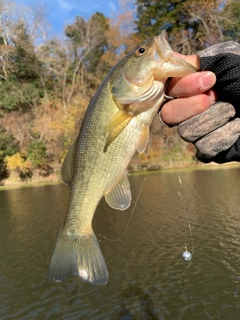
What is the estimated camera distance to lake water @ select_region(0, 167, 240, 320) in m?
9.23

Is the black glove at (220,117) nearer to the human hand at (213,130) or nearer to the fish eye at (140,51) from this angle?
the human hand at (213,130)

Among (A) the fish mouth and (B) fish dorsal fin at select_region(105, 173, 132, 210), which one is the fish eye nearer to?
Answer: (A) the fish mouth

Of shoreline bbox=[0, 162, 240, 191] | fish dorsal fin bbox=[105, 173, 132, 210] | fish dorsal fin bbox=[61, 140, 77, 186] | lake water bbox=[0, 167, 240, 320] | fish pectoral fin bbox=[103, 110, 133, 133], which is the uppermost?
fish pectoral fin bbox=[103, 110, 133, 133]

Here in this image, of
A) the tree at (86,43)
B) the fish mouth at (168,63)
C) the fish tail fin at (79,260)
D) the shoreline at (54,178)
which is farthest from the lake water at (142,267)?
the tree at (86,43)

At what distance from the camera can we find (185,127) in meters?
2.49

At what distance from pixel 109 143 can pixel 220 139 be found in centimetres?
80

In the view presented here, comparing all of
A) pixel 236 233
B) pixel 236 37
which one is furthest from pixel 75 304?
pixel 236 37

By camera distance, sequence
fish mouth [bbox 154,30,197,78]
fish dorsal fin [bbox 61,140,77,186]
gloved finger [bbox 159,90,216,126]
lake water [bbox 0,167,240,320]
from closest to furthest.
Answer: fish mouth [bbox 154,30,197,78] → gloved finger [bbox 159,90,216,126] → fish dorsal fin [bbox 61,140,77,186] → lake water [bbox 0,167,240,320]

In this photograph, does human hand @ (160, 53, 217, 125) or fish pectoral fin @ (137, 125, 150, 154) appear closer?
human hand @ (160, 53, 217, 125)

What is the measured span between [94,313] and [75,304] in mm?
773

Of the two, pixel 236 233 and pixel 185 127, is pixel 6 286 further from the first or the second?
pixel 185 127

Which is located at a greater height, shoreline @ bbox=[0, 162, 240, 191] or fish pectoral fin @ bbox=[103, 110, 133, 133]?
fish pectoral fin @ bbox=[103, 110, 133, 133]

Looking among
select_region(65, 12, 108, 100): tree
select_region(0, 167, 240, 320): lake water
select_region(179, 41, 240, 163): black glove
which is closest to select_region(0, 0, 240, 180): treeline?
select_region(65, 12, 108, 100): tree

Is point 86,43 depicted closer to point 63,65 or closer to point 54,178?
point 63,65
